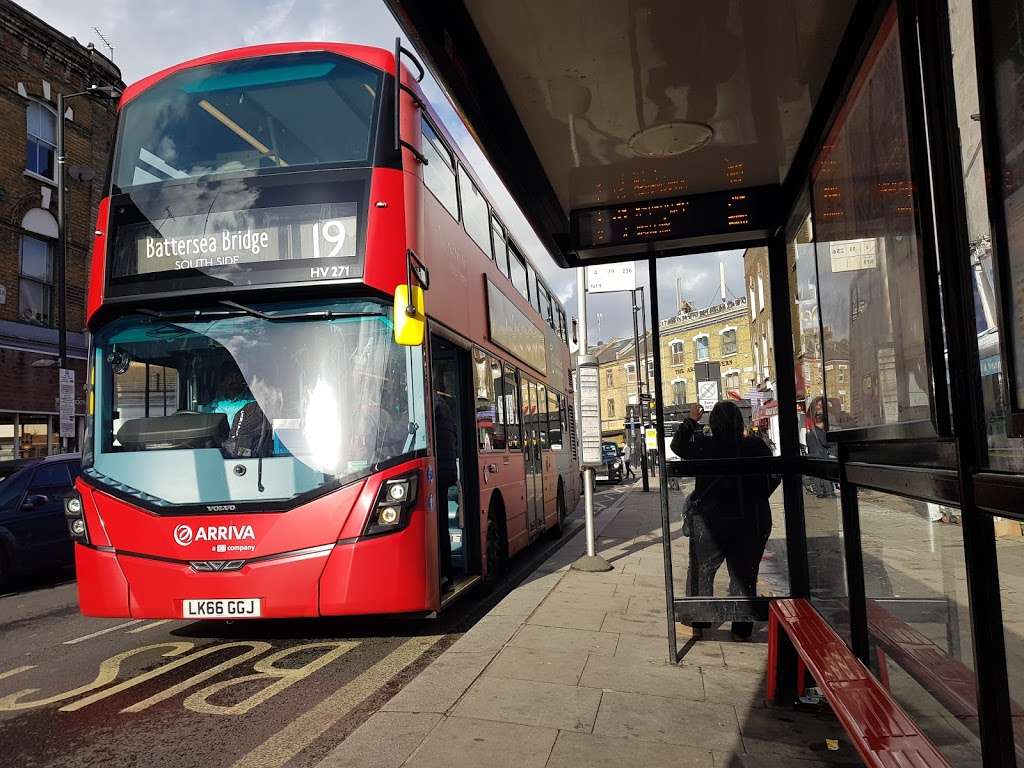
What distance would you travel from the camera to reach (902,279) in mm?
2564

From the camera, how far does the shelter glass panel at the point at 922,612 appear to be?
247cm

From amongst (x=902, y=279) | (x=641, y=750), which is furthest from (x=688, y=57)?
(x=641, y=750)

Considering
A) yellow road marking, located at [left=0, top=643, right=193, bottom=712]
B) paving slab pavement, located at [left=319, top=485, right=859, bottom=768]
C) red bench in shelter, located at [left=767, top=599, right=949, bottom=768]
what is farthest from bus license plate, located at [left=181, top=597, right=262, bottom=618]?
red bench in shelter, located at [left=767, top=599, right=949, bottom=768]

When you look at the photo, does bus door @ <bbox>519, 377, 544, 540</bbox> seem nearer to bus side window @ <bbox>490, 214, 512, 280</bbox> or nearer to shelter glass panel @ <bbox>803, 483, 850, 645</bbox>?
bus side window @ <bbox>490, 214, 512, 280</bbox>

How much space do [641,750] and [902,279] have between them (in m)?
2.30

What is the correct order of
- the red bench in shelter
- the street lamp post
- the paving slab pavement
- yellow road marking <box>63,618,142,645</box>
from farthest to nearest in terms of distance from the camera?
the street lamp post < yellow road marking <box>63,618,142,645</box> < the paving slab pavement < the red bench in shelter

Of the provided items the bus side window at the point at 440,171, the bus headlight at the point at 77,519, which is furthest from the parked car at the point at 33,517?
the bus side window at the point at 440,171

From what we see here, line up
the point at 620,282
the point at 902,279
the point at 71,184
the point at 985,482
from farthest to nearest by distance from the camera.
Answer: the point at 71,184 < the point at 620,282 < the point at 902,279 < the point at 985,482

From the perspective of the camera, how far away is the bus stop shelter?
6.49 ft

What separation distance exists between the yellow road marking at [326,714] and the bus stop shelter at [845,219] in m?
1.95

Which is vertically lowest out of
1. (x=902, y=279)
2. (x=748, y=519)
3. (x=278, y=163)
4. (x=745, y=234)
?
(x=748, y=519)

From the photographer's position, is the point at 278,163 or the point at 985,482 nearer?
the point at 985,482

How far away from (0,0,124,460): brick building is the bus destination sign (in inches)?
556

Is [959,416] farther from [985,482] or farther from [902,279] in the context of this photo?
[902,279]
